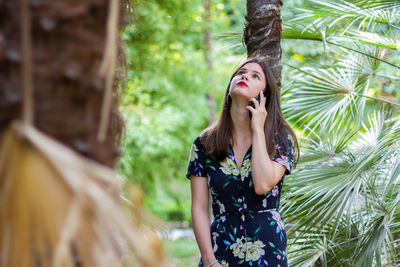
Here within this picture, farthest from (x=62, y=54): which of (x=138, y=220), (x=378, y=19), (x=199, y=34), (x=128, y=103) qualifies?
(x=199, y=34)

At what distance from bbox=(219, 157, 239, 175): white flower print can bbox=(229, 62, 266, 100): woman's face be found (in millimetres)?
370

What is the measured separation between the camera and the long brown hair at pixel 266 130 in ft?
8.43

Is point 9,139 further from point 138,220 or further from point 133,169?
point 133,169

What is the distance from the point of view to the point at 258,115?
2543mm

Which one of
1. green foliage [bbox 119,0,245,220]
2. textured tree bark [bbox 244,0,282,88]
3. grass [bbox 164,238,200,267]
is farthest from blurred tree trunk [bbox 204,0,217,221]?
textured tree bark [bbox 244,0,282,88]

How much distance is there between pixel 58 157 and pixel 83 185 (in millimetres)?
70

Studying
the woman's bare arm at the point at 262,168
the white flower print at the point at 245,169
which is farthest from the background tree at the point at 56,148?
the white flower print at the point at 245,169

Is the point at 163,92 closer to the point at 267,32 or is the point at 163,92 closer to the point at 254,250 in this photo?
the point at 267,32

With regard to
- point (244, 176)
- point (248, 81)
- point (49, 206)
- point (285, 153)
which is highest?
point (248, 81)

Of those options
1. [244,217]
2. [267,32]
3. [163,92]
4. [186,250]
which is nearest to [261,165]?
[244,217]

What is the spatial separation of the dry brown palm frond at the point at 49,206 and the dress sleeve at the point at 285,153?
1.70 meters

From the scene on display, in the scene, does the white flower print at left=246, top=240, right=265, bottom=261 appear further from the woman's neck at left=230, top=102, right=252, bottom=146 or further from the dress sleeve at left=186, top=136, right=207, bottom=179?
the woman's neck at left=230, top=102, right=252, bottom=146

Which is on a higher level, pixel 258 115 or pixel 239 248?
pixel 258 115

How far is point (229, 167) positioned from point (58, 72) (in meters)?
1.70
